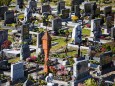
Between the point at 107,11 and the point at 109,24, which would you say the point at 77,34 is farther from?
the point at 107,11

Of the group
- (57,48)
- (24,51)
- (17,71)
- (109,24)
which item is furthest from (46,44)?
(109,24)

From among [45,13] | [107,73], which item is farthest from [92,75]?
[45,13]

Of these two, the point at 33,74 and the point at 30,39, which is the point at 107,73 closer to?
the point at 33,74

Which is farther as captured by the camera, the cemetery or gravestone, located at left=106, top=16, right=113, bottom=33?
gravestone, located at left=106, top=16, right=113, bottom=33

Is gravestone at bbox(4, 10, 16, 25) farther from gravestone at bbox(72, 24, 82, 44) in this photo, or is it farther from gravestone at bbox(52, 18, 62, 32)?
gravestone at bbox(72, 24, 82, 44)

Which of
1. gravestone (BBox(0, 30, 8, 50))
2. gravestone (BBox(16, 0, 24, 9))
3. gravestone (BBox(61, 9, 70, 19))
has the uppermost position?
gravestone (BBox(16, 0, 24, 9))

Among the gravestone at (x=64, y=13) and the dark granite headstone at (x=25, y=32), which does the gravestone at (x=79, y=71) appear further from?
the gravestone at (x=64, y=13)

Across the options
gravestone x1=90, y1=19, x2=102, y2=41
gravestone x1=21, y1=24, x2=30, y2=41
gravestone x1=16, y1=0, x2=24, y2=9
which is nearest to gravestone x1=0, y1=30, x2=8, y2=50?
gravestone x1=21, y1=24, x2=30, y2=41
